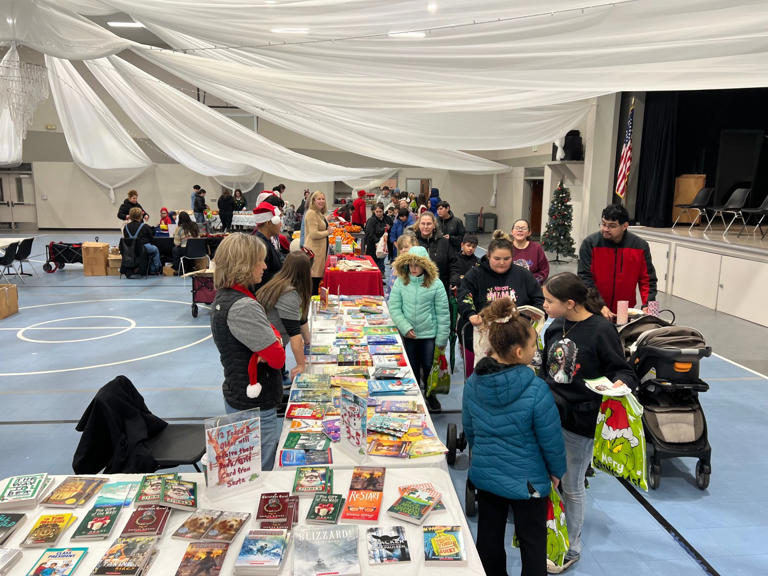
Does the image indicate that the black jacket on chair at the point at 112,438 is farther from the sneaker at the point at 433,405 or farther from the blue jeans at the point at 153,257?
the blue jeans at the point at 153,257

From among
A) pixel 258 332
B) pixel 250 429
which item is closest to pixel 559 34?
pixel 258 332

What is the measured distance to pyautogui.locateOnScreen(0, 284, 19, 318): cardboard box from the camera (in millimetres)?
8102

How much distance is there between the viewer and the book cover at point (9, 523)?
6.35 ft

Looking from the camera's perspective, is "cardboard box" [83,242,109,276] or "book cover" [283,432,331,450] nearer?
"book cover" [283,432,331,450]

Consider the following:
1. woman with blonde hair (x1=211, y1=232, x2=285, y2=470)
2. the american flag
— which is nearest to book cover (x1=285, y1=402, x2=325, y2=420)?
woman with blonde hair (x1=211, y1=232, x2=285, y2=470)

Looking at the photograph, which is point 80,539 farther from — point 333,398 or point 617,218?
point 617,218

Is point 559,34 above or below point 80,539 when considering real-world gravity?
above

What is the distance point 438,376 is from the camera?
476cm

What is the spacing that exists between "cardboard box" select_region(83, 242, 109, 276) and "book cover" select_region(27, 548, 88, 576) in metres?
11.2

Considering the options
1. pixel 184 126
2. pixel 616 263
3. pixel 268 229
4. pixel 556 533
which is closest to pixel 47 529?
pixel 556 533

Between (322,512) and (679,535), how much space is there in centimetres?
234

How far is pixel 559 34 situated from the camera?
277 centimetres

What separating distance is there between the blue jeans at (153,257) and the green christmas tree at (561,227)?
31.3ft

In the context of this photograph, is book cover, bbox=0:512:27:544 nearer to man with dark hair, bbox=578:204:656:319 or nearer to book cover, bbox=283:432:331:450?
book cover, bbox=283:432:331:450
